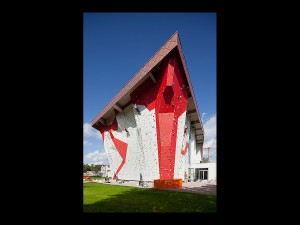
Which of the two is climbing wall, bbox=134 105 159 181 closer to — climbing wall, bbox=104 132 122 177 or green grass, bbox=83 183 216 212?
climbing wall, bbox=104 132 122 177

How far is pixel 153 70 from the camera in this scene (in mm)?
21422

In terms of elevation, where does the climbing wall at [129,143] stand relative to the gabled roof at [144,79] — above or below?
below

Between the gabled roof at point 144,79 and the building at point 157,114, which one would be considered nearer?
the gabled roof at point 144,79

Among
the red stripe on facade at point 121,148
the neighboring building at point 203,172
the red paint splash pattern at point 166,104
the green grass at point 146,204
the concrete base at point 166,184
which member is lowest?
the neighboring building at point 203,172

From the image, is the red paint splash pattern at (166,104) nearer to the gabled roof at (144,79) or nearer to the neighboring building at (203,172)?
the gabled roof at (144,79)

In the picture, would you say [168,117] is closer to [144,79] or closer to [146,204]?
[144,79]

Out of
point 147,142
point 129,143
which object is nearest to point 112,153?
point 129,143

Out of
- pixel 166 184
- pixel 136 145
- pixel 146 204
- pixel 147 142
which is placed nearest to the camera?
pixel 146 204

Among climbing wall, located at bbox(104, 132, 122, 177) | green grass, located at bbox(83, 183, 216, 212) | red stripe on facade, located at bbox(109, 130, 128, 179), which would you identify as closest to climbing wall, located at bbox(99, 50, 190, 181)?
red stripe on facade, located at bbox(109, 130, 128, 179)

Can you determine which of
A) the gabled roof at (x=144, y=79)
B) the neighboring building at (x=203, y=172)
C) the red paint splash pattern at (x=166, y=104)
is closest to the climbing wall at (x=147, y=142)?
the red paint splash pattern at (x=166, y=104)

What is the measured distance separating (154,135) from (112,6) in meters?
16.8

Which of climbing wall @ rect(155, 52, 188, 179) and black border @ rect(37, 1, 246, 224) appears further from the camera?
climbing wall @ rect(155, 52, 188, 179)
